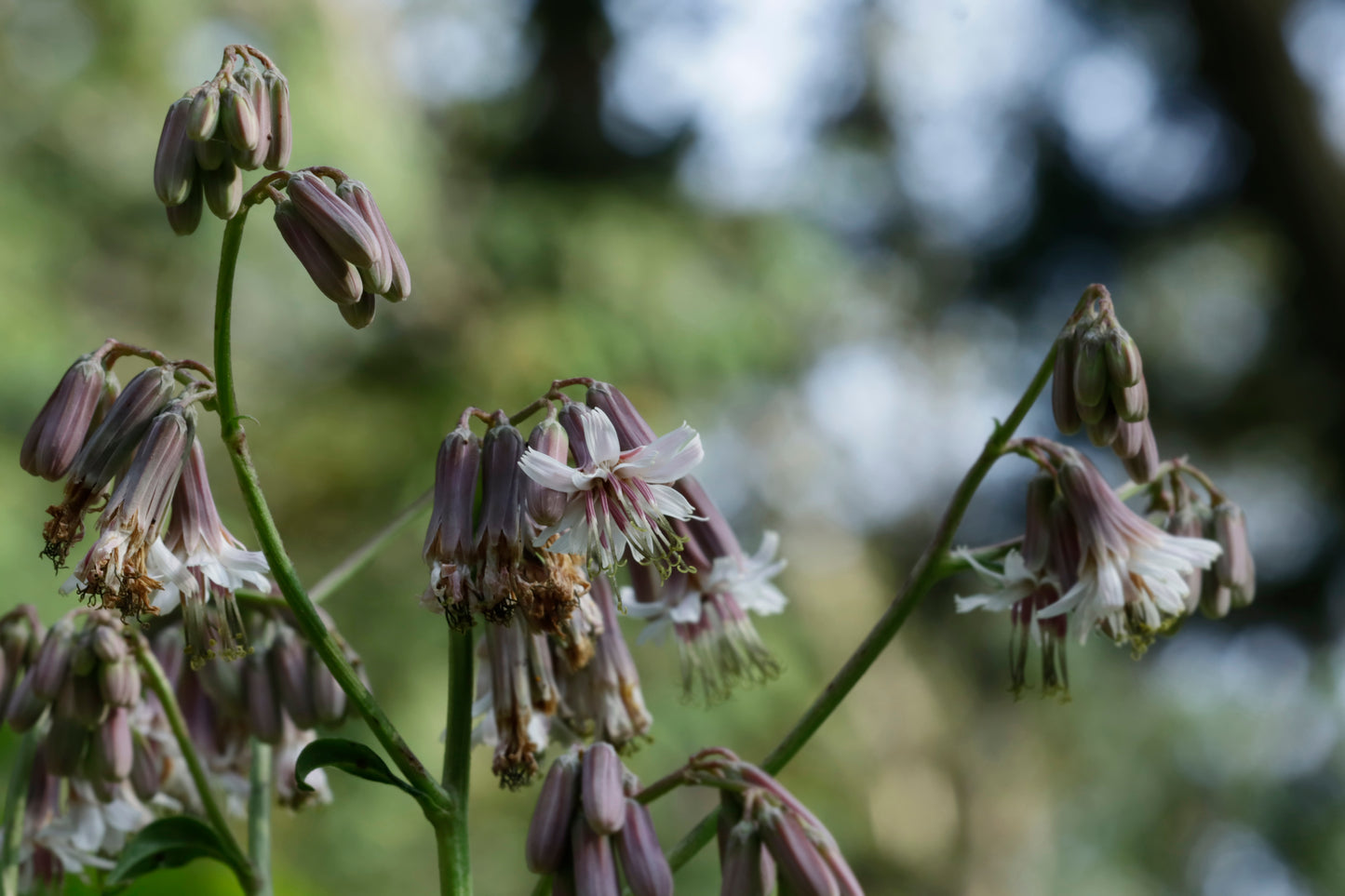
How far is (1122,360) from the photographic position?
4.07 feet

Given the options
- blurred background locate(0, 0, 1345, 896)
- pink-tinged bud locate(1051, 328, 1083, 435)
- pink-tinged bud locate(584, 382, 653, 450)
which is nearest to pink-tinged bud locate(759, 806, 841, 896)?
pink-tinged bud locate(584, 382, 653, 450)

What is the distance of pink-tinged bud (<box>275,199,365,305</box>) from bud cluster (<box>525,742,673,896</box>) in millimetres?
497

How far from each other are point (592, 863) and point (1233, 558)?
3.14 ft

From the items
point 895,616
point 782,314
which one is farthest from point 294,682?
point 782,314

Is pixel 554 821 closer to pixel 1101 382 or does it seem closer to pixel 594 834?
pixel 594 834

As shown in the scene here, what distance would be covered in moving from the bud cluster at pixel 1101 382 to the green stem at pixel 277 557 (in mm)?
772

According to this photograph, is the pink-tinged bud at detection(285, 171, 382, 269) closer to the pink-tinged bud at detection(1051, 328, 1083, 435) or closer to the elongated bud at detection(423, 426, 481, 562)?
the elongated bud at detection(423, 426, 481, 562)

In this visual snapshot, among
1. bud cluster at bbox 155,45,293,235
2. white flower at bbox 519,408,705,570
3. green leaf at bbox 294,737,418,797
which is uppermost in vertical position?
bud cluster at bbox 155,45,293,235

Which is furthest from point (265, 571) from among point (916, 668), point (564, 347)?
point (916, 668)

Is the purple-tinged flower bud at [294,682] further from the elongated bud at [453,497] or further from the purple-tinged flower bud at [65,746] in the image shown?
the elongated bud at [453,497]

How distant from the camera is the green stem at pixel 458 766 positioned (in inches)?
41.6

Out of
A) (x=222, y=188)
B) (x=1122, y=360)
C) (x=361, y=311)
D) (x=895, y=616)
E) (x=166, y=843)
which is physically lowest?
(x=166, y=843)

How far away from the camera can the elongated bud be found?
43.4 inches

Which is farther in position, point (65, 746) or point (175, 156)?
point (65, 746)
